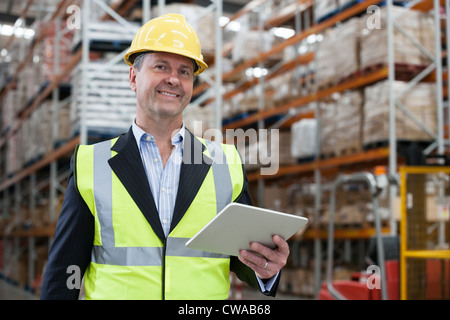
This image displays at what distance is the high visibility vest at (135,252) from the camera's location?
1942 millimetres

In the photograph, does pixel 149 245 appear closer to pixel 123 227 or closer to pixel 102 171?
pixel 123 227

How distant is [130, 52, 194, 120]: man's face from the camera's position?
6.71 feet

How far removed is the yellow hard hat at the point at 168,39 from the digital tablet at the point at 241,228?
65 centimetres

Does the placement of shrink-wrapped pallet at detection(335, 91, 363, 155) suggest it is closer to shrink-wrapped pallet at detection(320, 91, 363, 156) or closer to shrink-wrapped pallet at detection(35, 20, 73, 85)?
shrink-wrapped pallet at detection(320, 91, 363, 156)

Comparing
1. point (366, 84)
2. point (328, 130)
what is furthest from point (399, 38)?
point (328, 130)

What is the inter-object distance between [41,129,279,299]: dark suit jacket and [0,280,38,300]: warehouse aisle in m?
8.71

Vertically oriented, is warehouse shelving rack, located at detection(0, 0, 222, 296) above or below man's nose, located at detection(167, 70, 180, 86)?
above

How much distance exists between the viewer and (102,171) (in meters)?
2.03

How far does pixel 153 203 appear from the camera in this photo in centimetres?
198

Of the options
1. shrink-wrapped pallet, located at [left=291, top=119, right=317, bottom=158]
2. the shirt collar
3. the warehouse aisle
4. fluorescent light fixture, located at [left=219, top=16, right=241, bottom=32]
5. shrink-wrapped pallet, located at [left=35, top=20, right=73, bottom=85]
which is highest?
fluorescent light fixture, located at [left=219, top=16, right=241, bottom=32]

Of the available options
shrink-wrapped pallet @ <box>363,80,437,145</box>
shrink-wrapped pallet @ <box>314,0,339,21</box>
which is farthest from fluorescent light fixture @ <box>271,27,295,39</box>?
shrink-wrapped pallet @ <box>363,80,437,145</box>

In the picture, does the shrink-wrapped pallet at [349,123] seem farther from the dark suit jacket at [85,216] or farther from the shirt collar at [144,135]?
the dark suit jacket at [85,216]

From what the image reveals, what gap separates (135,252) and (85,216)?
0.66 feet

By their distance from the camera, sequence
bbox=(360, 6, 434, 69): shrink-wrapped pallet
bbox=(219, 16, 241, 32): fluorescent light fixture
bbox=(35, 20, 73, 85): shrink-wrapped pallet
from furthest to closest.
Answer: bbox=(219, 16, 241, 32): fluorescent light fixture, bbox=(35, 20, 73, 85): shrink-wrapped pallet, bbox=(360, 6, 434, 69): shrink-wrapped pallet
